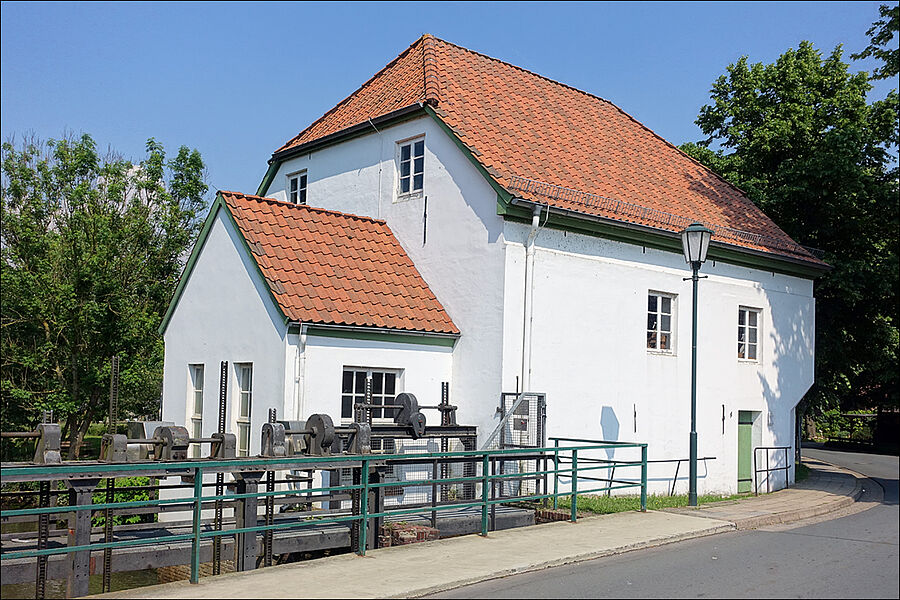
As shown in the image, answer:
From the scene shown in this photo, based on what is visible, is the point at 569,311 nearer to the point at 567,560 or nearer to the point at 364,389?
the point at 364,389

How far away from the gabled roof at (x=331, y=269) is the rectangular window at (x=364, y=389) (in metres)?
0.85

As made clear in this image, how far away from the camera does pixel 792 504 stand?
651 inches

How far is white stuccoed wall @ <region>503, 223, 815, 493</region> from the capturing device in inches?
629

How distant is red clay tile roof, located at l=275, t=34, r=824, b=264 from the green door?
3924mm

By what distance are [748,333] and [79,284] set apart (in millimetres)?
19257

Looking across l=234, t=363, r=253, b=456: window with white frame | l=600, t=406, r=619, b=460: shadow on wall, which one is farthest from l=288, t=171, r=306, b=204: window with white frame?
l=600, t=406, r=619, b=460: shadow on wall

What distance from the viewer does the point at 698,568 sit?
9.98 meters

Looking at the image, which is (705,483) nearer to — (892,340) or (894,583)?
(892,340)

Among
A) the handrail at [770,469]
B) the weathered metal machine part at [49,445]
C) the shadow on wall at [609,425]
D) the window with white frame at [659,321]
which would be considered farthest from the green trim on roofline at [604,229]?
the weathered metal machine part at [49,445]

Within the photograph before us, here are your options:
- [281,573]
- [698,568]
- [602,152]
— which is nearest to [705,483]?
[602,152]

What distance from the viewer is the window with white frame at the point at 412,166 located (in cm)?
1744

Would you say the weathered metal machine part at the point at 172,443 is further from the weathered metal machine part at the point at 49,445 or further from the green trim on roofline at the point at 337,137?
the green trim on roofline at the point at 337,137

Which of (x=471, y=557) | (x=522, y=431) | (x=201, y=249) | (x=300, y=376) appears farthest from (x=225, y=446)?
(x=201, y=249)

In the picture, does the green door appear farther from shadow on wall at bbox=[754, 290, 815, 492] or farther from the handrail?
shadow on wall at bbox=[754, 290, 815, 492]
